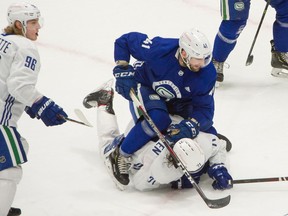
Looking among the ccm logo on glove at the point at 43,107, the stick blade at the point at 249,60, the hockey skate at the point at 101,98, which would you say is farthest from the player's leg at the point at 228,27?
the ccm logo on glove at the point at 43,107

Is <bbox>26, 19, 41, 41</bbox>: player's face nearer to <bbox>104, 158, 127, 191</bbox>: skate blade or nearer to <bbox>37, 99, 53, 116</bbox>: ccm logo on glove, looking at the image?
<bbox>37, 99, 53, 116</bbox>: ccm logo on glove

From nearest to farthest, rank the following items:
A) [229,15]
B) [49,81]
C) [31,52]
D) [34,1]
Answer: [31,52] < [229,15] < [49,81] < [34,1]

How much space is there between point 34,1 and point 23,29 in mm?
2465

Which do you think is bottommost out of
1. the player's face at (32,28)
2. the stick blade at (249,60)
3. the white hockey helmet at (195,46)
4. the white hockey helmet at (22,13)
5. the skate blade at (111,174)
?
the skate blade at (111,174)

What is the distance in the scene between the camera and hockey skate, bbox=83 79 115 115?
4020mm

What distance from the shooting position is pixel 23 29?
3201 millimetres

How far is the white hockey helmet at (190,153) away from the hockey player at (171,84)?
0.09 meters

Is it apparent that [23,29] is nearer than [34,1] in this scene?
Yes

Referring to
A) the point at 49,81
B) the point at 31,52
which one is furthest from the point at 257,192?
the point at 49,81

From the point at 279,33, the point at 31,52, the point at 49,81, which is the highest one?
the point at 31,52

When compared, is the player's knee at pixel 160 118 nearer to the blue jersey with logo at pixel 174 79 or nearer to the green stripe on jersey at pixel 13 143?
the blue jersey with logo at pixel 174 79

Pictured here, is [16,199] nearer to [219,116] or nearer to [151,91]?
[151,91]

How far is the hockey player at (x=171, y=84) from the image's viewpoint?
344 centimetres

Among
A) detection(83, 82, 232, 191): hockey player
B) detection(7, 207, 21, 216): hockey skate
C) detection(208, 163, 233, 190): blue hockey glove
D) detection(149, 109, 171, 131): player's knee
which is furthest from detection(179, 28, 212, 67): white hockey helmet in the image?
detection(7, 207, 21, 216): hockey skate
